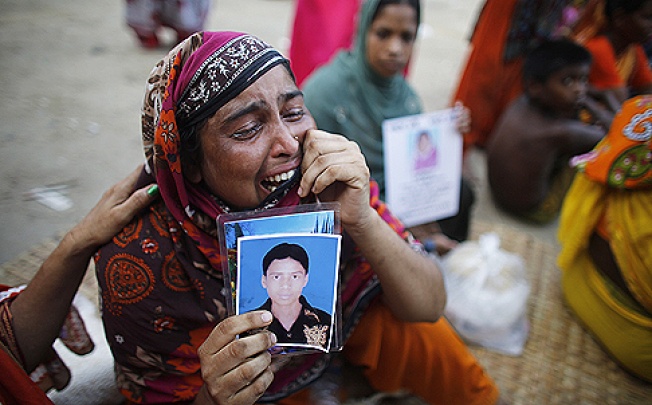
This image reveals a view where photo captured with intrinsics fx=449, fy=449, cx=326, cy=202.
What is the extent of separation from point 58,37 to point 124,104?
2195 millimetres

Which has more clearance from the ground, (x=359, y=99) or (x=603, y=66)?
(x=603, y=66)

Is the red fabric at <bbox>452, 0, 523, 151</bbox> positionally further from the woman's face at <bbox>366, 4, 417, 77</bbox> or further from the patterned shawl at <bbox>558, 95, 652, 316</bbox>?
the patterned shawl at <bbox>558, 95, 652, 316</bbox>

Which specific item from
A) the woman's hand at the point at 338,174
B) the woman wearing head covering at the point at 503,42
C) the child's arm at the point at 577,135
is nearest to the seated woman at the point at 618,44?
the woman wearing head covering at the point at 503,42

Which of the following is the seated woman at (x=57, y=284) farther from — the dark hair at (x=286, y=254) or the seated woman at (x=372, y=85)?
the seated woman at (x=372, y=85)

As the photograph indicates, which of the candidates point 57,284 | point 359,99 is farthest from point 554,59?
point 57,284

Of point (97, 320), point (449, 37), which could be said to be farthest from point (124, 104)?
point (449, 37)

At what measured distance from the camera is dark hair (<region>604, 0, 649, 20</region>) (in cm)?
329

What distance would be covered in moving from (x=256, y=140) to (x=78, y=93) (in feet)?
13.3

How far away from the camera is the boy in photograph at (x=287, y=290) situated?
106 centimetres

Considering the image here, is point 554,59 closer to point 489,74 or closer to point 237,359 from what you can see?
point 489,74

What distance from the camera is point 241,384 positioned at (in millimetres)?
983

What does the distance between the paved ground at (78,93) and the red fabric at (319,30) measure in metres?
1.53

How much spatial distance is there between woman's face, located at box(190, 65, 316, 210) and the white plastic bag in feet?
4.43

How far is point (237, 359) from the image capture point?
3.18 feet
